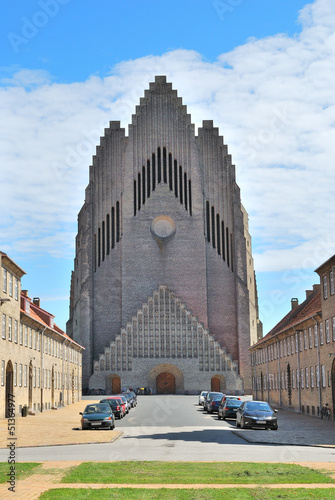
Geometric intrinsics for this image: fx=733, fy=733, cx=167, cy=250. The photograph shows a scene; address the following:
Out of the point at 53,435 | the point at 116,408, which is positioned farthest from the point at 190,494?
the point at 116,408

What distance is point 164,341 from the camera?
98938 millimetres

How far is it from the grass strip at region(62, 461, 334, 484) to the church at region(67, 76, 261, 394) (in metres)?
81.6

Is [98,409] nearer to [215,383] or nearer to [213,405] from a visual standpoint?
[213,405]

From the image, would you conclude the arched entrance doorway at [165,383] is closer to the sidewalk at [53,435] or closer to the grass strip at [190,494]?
the sidewalk at [53,435]

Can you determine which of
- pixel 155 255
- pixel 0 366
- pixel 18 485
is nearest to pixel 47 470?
pixel 18 485

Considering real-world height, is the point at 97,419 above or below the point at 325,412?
above

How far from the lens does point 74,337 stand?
10838 centimetres

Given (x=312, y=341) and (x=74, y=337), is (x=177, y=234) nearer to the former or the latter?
(x=74, y=337)

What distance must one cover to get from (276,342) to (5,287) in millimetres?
29491

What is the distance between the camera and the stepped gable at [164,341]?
97.9 meters

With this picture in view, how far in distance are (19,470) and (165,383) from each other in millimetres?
84586

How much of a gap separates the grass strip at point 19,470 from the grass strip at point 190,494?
2.29 metres

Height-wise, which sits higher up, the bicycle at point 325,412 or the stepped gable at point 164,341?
the stepped gable at point 164,341

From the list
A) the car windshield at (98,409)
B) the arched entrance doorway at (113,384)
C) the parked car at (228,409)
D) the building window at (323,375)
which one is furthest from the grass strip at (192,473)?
the arched entrance doorway at (113,384)
